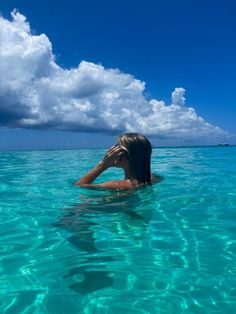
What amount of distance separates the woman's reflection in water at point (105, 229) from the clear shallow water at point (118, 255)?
0.01 meters

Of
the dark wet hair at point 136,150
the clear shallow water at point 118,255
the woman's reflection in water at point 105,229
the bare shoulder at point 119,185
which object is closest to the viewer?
the clear shallow water at point 118,255

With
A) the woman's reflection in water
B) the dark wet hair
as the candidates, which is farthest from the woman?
the woman's reflection in water

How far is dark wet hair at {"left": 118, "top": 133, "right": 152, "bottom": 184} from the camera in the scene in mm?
5746

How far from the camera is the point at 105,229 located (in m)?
4.58

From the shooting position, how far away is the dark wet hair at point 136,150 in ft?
18.9

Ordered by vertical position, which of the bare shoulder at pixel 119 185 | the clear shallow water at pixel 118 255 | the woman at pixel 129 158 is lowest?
the clear shallow water at pixel 118 255

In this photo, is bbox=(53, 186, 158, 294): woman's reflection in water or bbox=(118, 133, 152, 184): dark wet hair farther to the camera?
bbox=(118, 133, 152, 184): dark wet hair

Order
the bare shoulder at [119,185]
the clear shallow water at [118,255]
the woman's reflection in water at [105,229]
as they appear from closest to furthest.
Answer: the clear shallow water at [118,255] < the woman's reflection in water at [105,229] < the bare shoulder at [119,185]

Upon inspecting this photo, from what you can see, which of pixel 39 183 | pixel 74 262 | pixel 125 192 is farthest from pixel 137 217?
pixel 39 183

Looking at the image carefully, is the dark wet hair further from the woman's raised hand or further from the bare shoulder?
the bare shoulder

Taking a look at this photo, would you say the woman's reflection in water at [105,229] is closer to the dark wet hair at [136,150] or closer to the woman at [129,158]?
the woman at [129,158]

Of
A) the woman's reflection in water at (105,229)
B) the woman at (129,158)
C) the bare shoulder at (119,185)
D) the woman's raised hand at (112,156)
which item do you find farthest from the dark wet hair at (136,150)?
the woman's reflection in water at (105,229)

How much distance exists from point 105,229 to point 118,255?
93 centimetres

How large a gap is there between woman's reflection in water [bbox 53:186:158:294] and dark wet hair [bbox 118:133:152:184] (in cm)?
60
